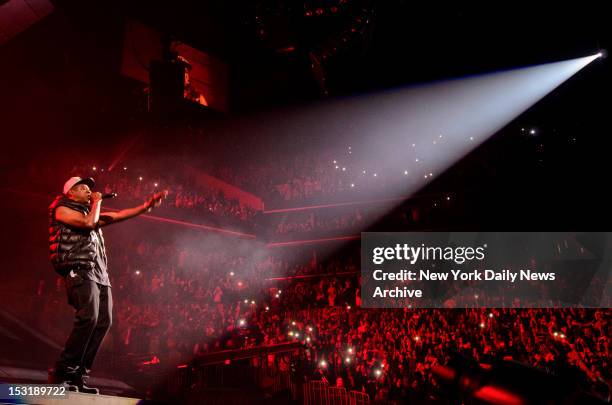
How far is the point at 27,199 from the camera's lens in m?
5.30

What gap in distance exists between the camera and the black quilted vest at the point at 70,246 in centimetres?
217

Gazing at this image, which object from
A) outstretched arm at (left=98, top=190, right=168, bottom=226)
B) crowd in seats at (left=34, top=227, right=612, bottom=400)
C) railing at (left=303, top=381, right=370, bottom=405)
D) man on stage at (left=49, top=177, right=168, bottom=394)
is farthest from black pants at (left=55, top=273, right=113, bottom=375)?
railing at (left=303, top=381, right=370, bottom=405)

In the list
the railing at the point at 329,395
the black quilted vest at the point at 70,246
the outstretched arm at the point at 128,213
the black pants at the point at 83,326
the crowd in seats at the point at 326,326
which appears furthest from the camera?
the crowd in seats at the point at 326,326

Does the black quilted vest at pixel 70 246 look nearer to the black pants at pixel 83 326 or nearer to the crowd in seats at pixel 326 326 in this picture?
the black pants at pixel 83 326

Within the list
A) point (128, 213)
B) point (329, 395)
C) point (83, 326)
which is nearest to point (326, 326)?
point (329, 395)

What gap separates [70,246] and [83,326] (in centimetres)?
45

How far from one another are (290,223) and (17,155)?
7.28 metres

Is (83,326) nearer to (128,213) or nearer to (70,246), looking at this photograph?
(70,246)

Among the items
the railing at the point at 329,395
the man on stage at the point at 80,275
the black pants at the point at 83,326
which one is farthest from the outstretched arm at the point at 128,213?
the railing at the point at 329,395

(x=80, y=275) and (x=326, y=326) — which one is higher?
(x=80, y=275)

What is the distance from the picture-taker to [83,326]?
6.80 feet

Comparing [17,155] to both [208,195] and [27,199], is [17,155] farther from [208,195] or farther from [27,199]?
[208,195]

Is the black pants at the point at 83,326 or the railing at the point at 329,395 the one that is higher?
the black pants at the point at 83,326

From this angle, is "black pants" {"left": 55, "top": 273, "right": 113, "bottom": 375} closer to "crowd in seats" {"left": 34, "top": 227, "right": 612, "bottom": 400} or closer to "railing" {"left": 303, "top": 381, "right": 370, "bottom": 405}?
"crowd in seats" {"left": 34, "top": 227, "right": 612, "bottom": 400}
